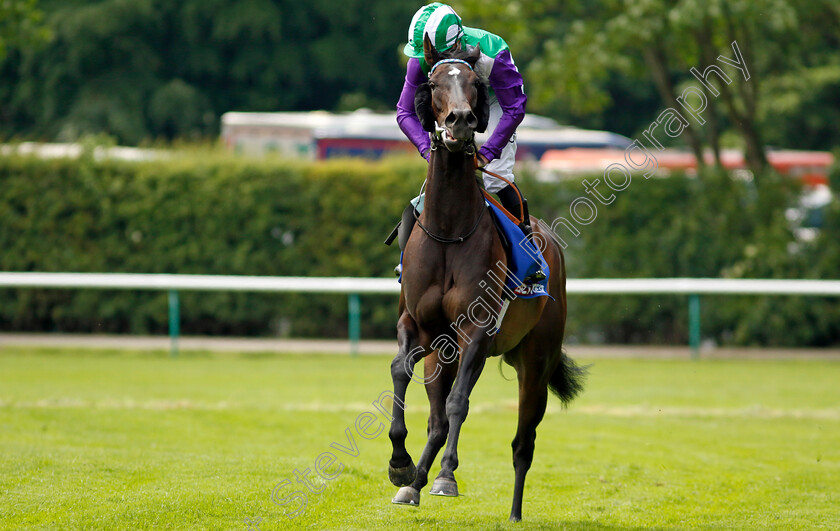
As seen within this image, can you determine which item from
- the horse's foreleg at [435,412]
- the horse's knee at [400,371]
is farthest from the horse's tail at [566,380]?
the horse's knee at [400,371]

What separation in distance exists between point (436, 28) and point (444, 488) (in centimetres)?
226

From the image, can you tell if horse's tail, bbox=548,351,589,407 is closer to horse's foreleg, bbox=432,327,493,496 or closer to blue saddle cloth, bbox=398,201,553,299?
blue saddle cloth, bbox=398,201,553,299

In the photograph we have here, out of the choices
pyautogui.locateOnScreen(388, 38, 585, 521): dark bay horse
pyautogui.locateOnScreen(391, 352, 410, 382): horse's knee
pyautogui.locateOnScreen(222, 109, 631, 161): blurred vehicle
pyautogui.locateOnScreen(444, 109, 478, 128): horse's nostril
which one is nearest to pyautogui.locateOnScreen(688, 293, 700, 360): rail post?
pyautogui.locateOnScreen(222, 109, 631, 161): blurred vehicle

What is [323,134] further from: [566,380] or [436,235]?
[436,235]

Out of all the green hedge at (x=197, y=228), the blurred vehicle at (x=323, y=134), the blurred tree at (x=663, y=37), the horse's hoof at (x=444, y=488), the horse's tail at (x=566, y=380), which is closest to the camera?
the horse's hoof at (x=444, y=488)

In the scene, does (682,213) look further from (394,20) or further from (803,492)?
(394,20)

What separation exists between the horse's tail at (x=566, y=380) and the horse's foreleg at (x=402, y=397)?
1.58 metres

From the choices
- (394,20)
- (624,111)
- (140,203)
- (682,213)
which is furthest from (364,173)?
(624,111)

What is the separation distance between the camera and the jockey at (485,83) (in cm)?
510

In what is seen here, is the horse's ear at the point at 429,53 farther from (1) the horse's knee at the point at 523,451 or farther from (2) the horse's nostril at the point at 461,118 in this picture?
(1) the horse's knee at the point at 523,451

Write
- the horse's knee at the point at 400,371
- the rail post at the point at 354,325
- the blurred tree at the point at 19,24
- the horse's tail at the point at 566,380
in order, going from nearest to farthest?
the horse's knee at the point at 400,371 < the horse's tail at the point at 566,380 < the rail post at the point at 354,325 < the blurred tree at the point at 19,24

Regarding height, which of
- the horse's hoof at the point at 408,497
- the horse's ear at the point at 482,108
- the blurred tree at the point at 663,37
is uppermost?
the blurred tree at the point at 663,37

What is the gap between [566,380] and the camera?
21.0ft

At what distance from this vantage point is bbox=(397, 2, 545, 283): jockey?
201 inches
